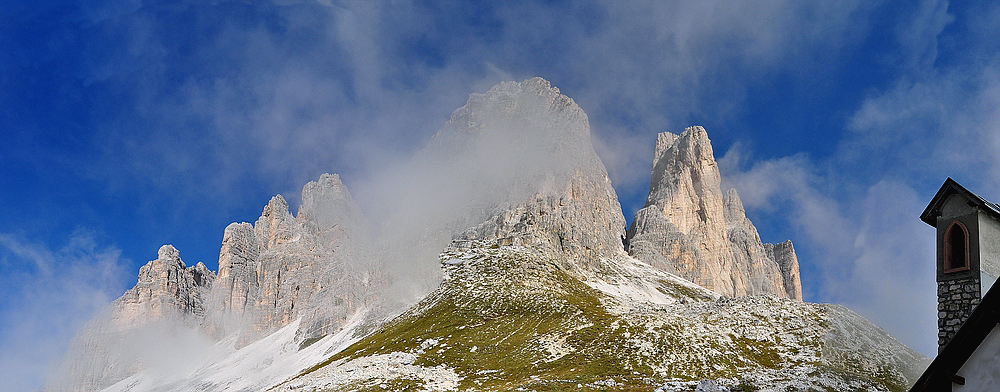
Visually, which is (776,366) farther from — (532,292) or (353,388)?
(532,292)

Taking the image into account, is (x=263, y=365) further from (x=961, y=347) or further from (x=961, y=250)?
(x=961, y=347)

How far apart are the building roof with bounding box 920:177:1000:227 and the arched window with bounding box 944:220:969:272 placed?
64cm

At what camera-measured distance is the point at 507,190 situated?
19725cm

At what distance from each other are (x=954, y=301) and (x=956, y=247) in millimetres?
1753

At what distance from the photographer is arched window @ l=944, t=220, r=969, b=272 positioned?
18.7 meters

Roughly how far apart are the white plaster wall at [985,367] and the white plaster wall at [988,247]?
28.9 feet

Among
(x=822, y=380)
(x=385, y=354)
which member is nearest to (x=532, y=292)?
(x=385, y=354)

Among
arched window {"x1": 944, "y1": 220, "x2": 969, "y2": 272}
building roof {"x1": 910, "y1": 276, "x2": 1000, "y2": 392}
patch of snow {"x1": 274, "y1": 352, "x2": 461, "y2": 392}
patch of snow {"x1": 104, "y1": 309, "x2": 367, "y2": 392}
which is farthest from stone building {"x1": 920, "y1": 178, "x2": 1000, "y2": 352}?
patch of snow {"x1": 104, "y1": 309, "x2": 367, "y2": 392}

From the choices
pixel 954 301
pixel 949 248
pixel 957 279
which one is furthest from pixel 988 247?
pixel 954 301

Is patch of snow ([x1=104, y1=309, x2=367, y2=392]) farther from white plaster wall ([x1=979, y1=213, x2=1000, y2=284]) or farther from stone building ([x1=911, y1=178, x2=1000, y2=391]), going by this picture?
white plaster wall ([x1=979, y1=213, x2=1000, y2=284])

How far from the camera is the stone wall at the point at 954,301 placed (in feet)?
60.8

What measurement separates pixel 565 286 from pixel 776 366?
6358cm

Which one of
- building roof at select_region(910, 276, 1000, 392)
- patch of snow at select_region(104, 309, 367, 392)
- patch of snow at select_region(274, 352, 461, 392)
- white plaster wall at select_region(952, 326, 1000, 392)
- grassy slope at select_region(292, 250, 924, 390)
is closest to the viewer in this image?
building roof at select_region(910, 276, 1000, 392)

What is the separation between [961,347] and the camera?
11.6 metres
